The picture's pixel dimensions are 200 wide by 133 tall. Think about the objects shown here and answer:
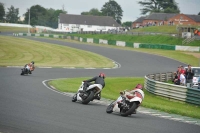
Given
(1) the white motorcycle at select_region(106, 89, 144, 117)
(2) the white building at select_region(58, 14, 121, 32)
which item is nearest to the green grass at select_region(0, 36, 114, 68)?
(1) the white motorcycle at select_region(106, 89, 144, 117)

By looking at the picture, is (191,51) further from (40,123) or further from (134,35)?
(40,123)

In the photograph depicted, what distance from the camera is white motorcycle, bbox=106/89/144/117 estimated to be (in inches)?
568

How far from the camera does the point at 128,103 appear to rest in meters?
14.7

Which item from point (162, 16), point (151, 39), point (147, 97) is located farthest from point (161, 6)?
point (147, 97)

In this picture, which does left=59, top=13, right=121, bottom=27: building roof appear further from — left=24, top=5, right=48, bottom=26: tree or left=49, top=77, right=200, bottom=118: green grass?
left=49, top=77, right=200, bottom=118: green grass

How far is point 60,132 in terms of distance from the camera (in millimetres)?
10516

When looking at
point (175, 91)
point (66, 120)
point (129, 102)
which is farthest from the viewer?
point (175, 91)

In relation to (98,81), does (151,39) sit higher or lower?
lower

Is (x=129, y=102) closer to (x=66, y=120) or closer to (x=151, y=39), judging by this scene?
(x=66, y=120)

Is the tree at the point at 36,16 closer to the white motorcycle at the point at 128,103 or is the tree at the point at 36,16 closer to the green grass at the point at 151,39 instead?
the green grass at the point at 151,39

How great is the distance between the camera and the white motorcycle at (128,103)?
47.3 ft

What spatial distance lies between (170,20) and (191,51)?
73155mm

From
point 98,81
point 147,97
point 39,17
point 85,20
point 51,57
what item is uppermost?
point 39,17

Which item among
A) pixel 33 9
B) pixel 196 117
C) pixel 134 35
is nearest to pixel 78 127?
pixel 196 117
